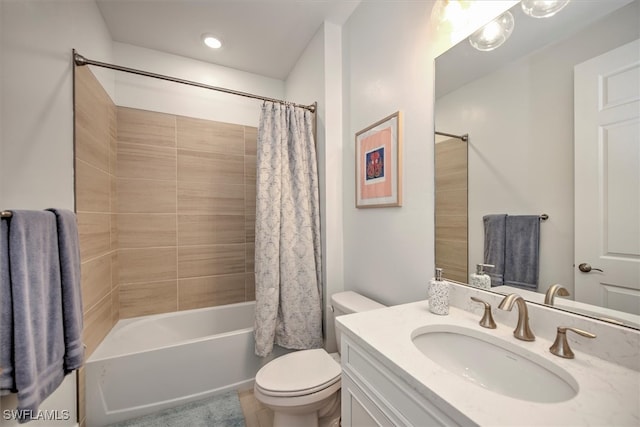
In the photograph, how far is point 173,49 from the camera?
83.9 inches

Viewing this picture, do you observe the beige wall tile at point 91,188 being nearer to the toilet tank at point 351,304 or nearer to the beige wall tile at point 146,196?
the beige wall tile at point 146,196

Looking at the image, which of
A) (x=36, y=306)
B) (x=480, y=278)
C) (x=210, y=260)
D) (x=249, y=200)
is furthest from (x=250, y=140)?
(x=480, y=278)

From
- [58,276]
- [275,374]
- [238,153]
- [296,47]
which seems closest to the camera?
[58,276]

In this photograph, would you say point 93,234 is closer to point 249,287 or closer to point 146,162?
point 146,162

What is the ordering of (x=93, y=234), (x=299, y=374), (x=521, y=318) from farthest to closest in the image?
(x=93, y=234) < (x=299, y=374) < (x=521, y=318)

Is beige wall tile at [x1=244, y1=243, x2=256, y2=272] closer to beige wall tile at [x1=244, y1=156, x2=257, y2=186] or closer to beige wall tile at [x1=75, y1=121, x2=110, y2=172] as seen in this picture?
beige wall tile at [x1=244, y1=156, x2=257, y2=186]

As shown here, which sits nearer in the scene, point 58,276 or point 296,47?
Result: point 58,276

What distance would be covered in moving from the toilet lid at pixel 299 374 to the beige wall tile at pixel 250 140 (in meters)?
1.84

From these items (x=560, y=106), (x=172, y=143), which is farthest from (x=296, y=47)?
(x=560, y=106)

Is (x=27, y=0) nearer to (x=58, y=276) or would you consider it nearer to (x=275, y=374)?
(x=58, y=276)

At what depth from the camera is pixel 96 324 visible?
1.59m

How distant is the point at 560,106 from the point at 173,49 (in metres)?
2.64

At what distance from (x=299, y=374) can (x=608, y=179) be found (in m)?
1.41

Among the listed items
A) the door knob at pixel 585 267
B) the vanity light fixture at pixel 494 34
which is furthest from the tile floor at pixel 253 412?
the vanity light fixture at pixel 494 34
